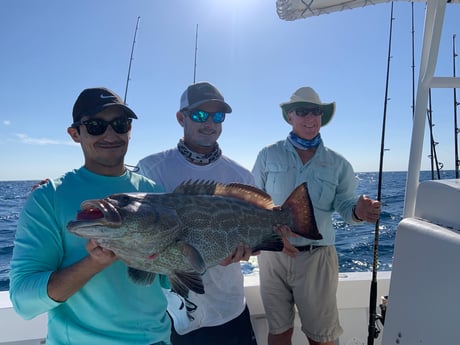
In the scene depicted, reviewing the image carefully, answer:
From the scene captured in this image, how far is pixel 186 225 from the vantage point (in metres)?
1.86

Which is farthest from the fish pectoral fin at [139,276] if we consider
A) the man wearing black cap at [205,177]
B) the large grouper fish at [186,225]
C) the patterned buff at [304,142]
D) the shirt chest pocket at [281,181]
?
the patterned buff at [304,142]

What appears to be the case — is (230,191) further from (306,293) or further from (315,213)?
(306,293)

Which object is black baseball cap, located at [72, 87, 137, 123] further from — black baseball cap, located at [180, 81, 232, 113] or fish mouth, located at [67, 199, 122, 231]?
black baseball cap, located at [180, 81, 232, 113]

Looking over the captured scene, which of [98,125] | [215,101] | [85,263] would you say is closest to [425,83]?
[215,101]

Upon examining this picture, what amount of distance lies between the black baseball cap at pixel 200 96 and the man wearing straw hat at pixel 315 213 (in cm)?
104

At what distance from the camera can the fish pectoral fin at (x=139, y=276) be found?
1.69m

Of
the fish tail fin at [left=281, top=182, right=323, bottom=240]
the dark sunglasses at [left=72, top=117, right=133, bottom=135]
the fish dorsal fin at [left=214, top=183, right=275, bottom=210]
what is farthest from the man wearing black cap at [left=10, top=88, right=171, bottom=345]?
the fish tail fin at [left=281, top=182, right=323, bottom=240]

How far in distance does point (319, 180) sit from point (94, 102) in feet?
7.27

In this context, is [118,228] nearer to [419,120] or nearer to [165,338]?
[165,338]

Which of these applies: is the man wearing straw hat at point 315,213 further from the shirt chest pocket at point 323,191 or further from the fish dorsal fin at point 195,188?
the fish dorsal fin at point 195,188

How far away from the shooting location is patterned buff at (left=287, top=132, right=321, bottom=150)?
3281 mm

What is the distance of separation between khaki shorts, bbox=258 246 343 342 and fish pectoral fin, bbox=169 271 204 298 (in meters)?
1.53

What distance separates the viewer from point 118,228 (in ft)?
4.98

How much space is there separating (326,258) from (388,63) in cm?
274
